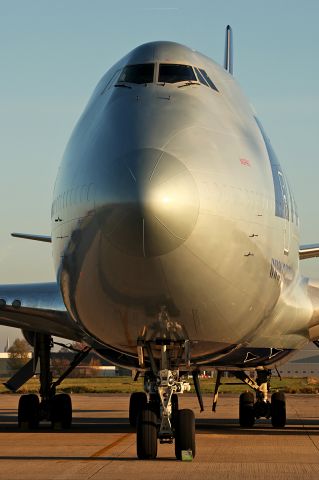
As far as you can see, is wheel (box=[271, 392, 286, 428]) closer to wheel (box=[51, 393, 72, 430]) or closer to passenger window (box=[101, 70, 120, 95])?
wheel (box=[51, 393, 72, 430])

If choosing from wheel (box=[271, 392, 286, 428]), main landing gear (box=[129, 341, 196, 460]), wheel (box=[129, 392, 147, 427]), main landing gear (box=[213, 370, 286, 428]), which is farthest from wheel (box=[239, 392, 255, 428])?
main landing gear (box=[129, 341, 196, 460])

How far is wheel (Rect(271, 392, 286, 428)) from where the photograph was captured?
83.0ft

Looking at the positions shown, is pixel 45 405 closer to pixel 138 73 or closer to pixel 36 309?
pixel 36 309

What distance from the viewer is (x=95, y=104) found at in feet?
53.7

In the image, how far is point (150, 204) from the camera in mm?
13047

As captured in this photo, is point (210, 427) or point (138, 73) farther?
point (210, 427)

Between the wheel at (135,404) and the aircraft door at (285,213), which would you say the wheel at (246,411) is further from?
the aircraft door at (285,213)

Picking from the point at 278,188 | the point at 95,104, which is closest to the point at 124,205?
the point at 95,104

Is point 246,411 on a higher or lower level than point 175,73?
lower

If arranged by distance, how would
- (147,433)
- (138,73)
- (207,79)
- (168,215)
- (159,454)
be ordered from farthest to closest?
(159,454), (207,79), (138,73), (147,433), (168,215)

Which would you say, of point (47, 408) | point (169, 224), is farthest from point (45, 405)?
point (169, 224)

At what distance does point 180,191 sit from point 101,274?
1.72 meters

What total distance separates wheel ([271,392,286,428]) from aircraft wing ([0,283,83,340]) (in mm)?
5835

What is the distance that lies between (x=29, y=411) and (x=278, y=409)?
582 cm
